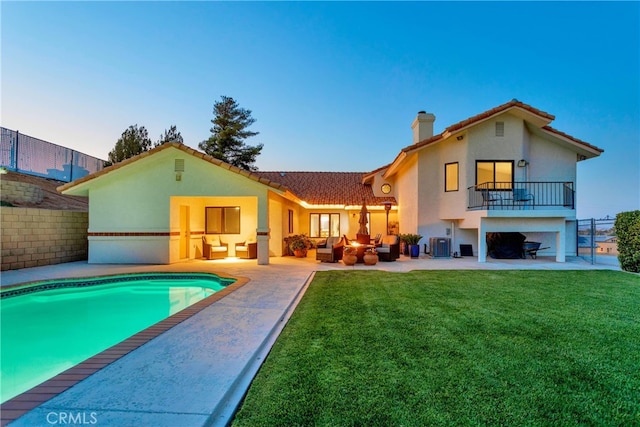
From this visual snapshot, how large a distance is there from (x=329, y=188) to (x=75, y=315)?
17164 mm

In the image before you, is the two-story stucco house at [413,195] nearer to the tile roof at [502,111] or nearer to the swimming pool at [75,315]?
the tile roof at [502,111]

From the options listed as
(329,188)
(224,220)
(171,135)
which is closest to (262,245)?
(224,220)

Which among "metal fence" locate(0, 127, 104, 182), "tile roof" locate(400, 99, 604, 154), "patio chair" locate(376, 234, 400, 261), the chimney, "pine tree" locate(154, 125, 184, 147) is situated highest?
"pine tree" locate(154, 125, 184, 147)

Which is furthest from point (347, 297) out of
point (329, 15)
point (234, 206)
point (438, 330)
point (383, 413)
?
point (329, 15)

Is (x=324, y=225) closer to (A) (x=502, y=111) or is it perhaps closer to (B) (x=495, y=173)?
(B) (x=495, y=173)

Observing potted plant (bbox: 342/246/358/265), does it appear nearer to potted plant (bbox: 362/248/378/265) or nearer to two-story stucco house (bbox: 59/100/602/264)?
potted plant (bbox: 362/248/378/265)

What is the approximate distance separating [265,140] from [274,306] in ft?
91.7

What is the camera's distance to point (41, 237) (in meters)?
11.7

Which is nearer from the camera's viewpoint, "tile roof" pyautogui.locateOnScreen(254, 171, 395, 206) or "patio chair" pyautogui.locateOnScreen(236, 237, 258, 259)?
"patio chair" pyautogui.locateOnScreen(236, 237, 258, 259)

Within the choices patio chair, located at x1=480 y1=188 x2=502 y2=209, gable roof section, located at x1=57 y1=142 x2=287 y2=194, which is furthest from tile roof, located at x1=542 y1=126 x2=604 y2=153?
gable roof section, located at x1=57 y1=142 x2=287 y2=194

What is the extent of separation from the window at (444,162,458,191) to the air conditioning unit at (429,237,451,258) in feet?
9.16

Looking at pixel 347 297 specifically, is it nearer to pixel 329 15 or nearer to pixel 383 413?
pixel 383 413

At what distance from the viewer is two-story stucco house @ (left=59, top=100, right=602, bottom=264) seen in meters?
12.6

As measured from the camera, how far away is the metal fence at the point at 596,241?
504 inches
